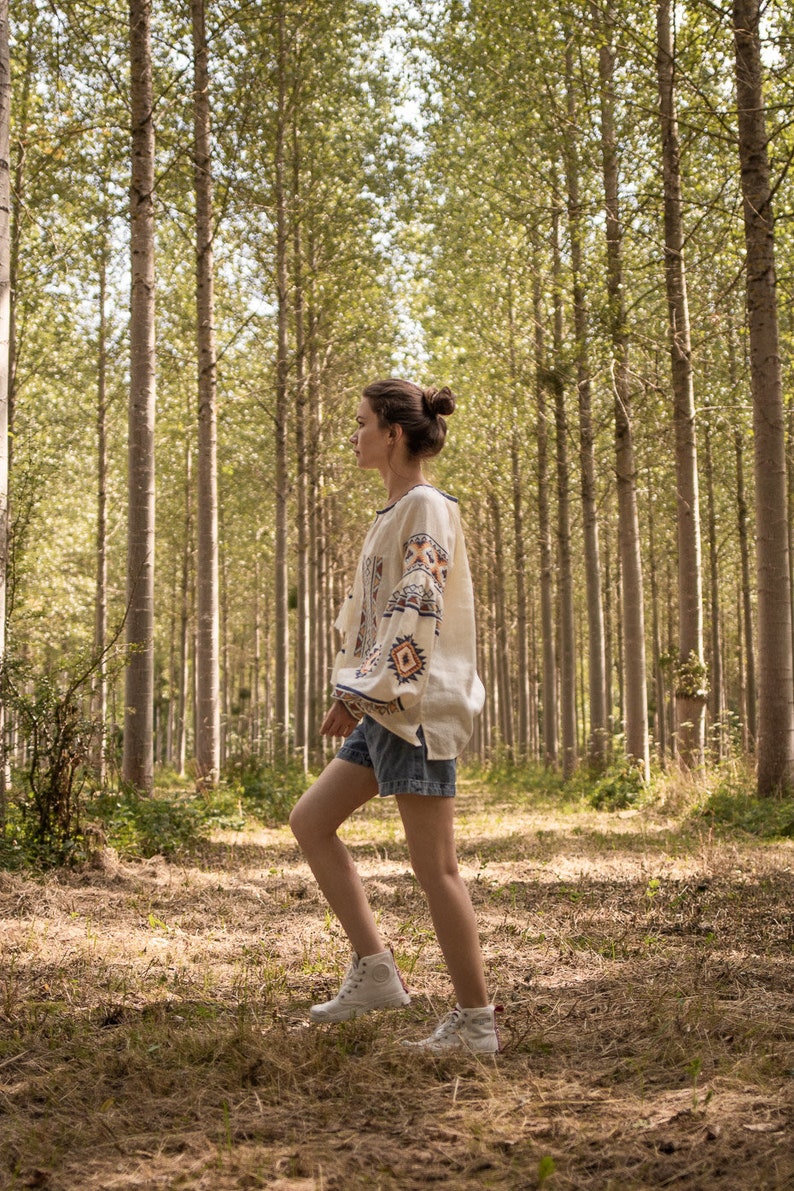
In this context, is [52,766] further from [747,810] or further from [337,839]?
[747,810]

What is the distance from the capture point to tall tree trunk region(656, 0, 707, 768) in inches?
444

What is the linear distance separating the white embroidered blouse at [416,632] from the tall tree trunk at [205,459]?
27.4 feet

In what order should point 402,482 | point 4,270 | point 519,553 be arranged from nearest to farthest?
point 402,482
point 4,270
point 519,553

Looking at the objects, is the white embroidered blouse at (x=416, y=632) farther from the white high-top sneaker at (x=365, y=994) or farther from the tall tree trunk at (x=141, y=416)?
the tall tree trunk at (x=141, y=416)

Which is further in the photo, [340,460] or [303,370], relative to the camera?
[340,460]

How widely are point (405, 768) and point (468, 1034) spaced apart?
83 cm

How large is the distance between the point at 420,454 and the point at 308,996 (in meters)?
2.05

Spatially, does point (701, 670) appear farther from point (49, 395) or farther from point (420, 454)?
point (49, 395)

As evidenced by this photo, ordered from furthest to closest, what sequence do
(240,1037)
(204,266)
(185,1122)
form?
(204,266) → (240,1037) → (185,1122)

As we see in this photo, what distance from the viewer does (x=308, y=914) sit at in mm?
5586

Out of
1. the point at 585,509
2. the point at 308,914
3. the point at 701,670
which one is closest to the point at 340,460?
the point at 585,509

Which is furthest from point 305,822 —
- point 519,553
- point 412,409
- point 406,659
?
point 519,553

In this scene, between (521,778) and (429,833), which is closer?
(429,833)

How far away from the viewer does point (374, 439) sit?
348 cm
